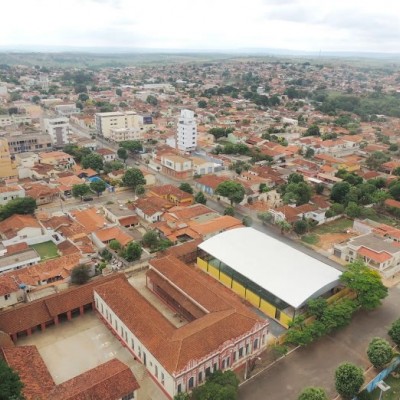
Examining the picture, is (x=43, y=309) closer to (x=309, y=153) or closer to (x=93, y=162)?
(x=93, y=162)

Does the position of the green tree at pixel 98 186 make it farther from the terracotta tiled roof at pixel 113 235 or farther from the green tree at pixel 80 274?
the green tree at pixel 80 274

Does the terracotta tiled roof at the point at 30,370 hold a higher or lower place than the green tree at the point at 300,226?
higher

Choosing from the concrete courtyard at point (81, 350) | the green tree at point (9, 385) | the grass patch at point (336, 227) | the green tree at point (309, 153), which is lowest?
the grass patch at point (336, 227)

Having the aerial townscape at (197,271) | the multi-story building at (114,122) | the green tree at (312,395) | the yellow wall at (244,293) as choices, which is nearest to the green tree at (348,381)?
the aerial townscape at (197,271)

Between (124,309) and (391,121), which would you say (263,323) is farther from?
(391,121)

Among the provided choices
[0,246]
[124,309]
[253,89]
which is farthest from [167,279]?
[253,89]

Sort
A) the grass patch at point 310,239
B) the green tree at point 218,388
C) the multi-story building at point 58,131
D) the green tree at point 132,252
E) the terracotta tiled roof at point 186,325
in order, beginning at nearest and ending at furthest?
1. the green tree at point 218,388
2. the terracotta tiled roof at point 186,325
3. the green tree at point 132,252
4. the grass patch at point 310,239
5. the multi-story building at point 58,131

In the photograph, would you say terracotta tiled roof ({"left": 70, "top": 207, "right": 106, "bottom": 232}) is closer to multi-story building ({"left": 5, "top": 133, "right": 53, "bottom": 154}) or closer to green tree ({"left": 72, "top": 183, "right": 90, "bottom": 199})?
green tree ({"left": 72, "top": 183, "right": 90, "bottom": 199})
